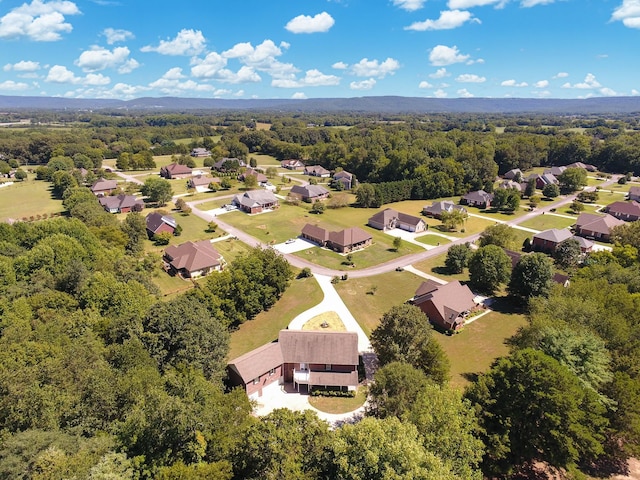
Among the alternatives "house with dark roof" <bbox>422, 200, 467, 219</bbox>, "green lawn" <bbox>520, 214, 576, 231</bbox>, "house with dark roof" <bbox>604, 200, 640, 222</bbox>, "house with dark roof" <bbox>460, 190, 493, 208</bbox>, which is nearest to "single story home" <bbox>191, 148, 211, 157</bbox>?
"house with dark roof" <bbox>422, 200, 467, 219</bbox>

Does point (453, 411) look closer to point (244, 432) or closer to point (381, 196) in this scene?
point (244, 432)

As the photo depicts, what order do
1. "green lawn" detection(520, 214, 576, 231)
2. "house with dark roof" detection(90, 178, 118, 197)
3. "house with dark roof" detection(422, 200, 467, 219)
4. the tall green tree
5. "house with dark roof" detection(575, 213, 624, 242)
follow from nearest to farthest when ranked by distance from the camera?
the tall green tree < "house with dark roof" detection(575, 213, 624, 242) < "green lawn" detection(520, 214, 576, 231) < "house with dark roof" detection(422, 200, 467, 219) < "house with dark roof" detection(90, 178, 118, 197)

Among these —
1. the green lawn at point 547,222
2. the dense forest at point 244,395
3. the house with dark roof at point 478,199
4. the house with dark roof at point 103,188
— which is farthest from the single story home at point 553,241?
the house with dark roof at point 103,188

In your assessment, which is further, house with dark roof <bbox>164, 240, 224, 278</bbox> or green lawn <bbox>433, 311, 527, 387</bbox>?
house with dark roof <bbox>164, 240, 224, 278</bbox>

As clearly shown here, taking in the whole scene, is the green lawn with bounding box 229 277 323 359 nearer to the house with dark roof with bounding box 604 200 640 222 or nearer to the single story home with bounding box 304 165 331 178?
the house with dark roof with bounding box 604 200 640 222

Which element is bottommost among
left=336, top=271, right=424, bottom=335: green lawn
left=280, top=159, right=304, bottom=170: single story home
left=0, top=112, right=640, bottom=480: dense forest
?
left=336, top=271, right=424, bottom=335: green lawn

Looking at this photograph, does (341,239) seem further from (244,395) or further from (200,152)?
(200,152)
